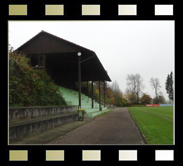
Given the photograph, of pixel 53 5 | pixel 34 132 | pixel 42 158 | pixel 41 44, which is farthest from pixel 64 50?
pixel 42 158

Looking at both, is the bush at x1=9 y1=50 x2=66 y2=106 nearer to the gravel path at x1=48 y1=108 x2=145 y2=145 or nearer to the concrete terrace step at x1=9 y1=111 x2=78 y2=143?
the concrete terrace step at x1=9 y1=111 x2=78 y2=143

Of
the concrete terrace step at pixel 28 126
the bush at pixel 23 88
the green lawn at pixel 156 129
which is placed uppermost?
the bush at pixel 23 88

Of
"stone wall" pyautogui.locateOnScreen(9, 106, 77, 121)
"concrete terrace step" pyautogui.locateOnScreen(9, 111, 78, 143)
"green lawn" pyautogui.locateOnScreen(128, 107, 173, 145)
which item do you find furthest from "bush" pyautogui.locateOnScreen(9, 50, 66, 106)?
"green lawn" pyautogui.locateOnScreen(128, 107, 173, 145)

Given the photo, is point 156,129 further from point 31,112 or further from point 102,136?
point 31,112

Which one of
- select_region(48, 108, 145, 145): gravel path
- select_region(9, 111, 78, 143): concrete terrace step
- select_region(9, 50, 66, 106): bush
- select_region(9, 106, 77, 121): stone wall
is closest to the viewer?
select_region(9, 111, 78, 143): concrete terrace step

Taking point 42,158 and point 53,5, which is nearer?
point 42,158

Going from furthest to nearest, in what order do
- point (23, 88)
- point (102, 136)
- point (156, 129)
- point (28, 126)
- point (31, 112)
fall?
→ point (23, 88)
point (156, 129)
point (31, 112)
point (102, 136)
point (28, 126)

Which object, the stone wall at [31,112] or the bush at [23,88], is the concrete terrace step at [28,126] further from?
the bush at [23,88]

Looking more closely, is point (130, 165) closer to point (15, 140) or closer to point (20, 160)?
point (20, 160)

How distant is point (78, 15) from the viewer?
11.8 ft

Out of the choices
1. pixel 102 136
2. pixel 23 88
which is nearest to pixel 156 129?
pixel 102 136

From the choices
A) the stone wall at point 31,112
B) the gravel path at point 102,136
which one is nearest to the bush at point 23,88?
the stone wall at point 31,112
